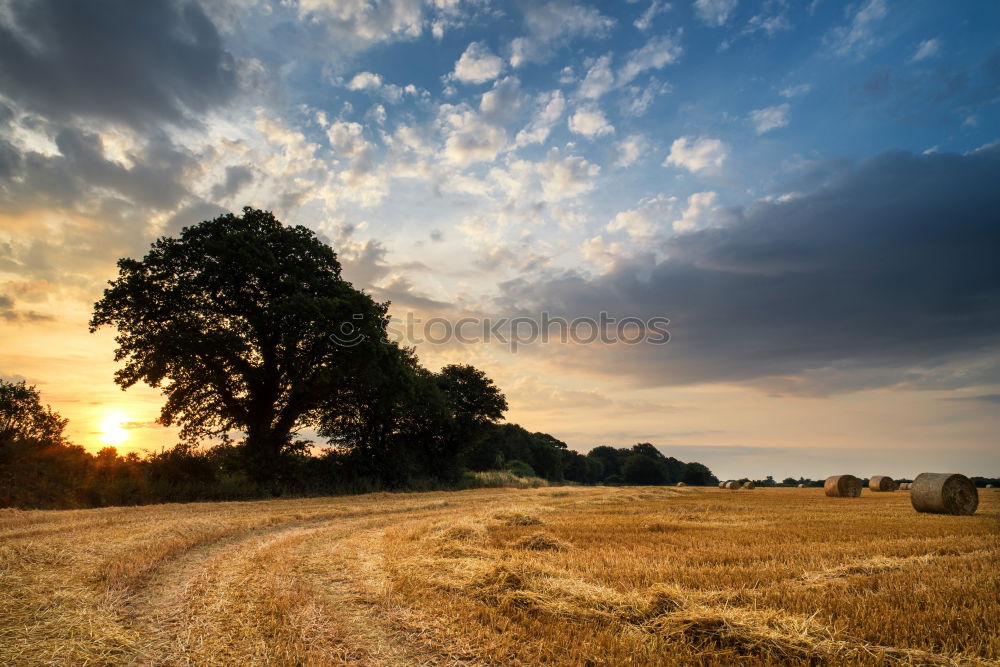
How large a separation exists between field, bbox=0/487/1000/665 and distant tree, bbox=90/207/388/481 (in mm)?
12526

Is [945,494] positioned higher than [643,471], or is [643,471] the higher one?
[945,494]

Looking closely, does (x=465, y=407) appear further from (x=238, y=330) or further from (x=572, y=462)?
(x=572, y=462)

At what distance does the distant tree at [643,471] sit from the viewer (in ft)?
329

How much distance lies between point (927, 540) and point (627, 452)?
132 m

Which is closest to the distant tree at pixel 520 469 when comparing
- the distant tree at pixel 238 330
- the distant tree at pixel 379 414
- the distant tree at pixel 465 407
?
the distant tree at pixel 465 407

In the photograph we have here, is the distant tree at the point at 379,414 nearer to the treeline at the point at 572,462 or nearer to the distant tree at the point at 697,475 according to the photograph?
the treeline at the point at 572,462

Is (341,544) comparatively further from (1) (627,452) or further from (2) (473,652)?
(1) (627,452)

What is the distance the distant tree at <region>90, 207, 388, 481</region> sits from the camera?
20594 mm

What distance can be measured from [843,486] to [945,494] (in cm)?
1281

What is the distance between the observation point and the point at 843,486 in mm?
27062

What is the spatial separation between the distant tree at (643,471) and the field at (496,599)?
317 feet

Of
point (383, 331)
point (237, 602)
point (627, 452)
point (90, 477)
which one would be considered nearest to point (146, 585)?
point (237, 602)

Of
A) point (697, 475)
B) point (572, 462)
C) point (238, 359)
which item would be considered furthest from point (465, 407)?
point (697, 475)

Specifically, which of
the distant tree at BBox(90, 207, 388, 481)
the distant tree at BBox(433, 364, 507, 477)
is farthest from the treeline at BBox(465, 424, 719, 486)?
the distant tree at BBox(90, 207, 388, 481)
